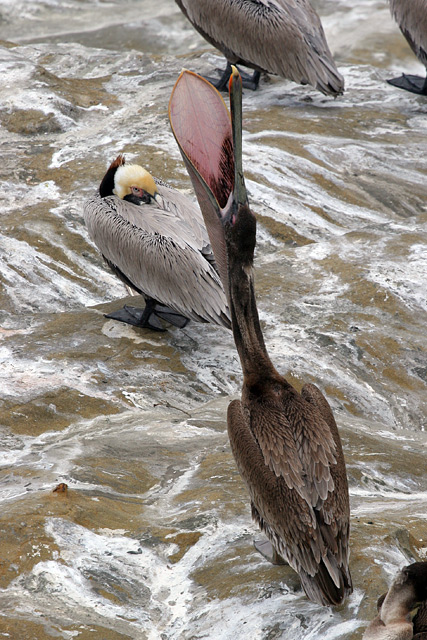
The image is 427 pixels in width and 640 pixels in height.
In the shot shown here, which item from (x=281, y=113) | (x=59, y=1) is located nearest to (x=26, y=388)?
(x=281, y=113)

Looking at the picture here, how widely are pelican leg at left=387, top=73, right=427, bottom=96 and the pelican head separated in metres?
5.23

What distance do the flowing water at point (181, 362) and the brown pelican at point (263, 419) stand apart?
199mm

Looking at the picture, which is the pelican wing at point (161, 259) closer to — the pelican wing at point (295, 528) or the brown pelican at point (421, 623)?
the pelican wing at point (295, 528)

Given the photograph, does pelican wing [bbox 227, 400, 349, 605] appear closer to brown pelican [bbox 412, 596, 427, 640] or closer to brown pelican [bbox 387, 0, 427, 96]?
brown pelican [bbox 412, 596, 427, 640]

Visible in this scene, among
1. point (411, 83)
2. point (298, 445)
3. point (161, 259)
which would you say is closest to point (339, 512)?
point (298, 445)

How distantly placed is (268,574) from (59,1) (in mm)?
15820

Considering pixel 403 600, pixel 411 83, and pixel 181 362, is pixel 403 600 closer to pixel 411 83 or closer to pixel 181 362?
pixel 181 362

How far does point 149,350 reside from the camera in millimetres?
4891

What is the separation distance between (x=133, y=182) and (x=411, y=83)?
5.49 meters

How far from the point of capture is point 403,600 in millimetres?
1915

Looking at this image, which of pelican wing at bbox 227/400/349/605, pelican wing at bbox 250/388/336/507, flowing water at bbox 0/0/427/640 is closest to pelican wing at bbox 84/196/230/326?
flowing water at bbox 0/0/427/640

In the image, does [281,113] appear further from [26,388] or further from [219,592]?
[219,592]

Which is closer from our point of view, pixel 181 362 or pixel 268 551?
pixel 268 551

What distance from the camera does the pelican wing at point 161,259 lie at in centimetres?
480
